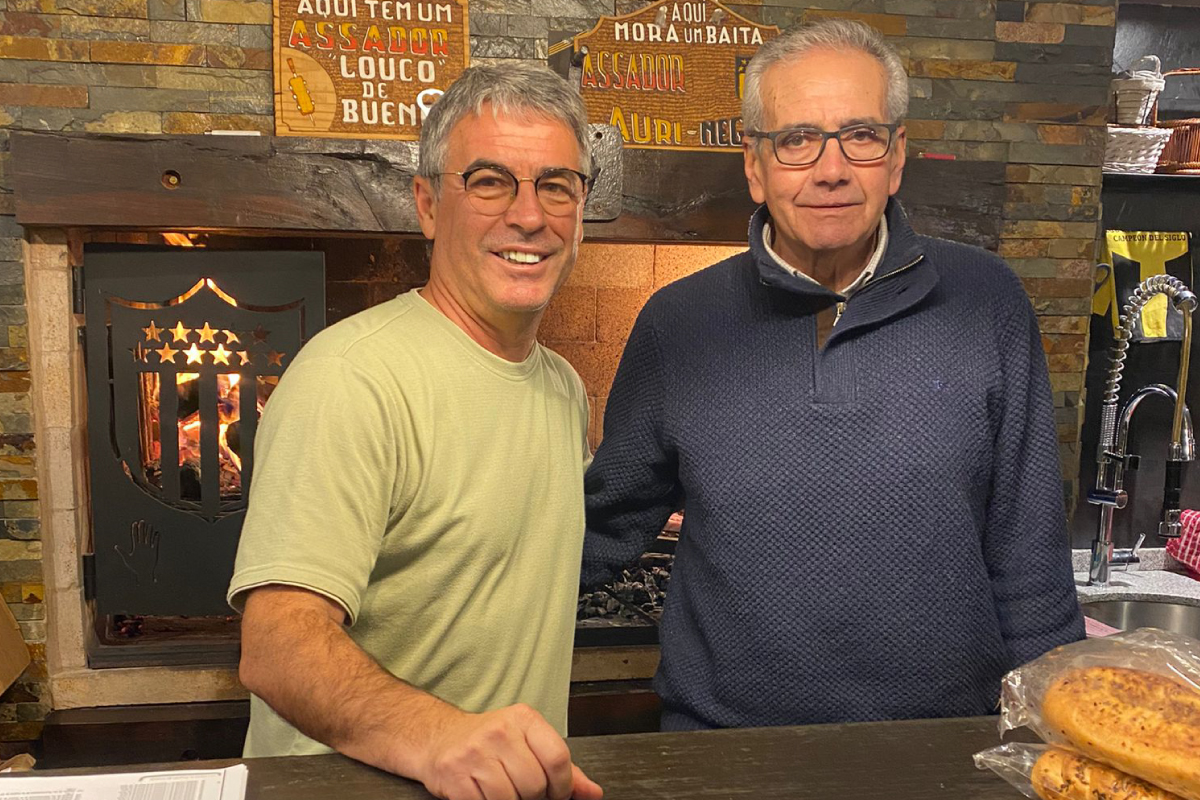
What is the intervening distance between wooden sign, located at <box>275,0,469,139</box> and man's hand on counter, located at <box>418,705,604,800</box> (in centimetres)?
212

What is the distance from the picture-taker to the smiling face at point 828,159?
56.1 inches

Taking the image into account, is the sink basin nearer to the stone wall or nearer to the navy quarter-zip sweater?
the stone wall

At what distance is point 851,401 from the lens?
1418 millimetres

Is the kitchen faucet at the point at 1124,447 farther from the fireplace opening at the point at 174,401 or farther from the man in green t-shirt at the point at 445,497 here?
the fireplace opening at the point at 174,401

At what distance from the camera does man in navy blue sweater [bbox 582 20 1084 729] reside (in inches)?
54.6

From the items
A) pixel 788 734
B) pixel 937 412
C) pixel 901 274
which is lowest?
pixel 788 734

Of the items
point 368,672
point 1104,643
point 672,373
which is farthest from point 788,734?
point 672,373

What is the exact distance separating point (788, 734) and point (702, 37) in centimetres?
223

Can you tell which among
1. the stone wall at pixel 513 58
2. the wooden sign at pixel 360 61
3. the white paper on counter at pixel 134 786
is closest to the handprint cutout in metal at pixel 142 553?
the stone wall at pixel 513 58

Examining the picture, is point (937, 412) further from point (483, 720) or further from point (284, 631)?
point (284, 631)

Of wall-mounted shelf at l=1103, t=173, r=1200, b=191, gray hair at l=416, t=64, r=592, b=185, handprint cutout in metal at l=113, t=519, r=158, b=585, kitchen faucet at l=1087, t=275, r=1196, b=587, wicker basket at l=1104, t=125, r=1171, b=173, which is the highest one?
wicker basket at l=1104, t=125, r=1171, b=173

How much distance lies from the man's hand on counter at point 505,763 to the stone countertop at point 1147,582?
235 centimetres

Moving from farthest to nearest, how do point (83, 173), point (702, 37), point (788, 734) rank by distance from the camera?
1. point (702, 37)
2. point (83, 173)
3. point (788, 734)

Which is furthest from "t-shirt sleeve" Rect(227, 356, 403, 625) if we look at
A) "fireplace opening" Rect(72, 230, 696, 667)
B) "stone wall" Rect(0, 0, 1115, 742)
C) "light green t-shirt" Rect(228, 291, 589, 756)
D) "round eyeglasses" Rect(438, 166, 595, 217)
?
"stone wall" Rect(0, 0, 1115, 742)
